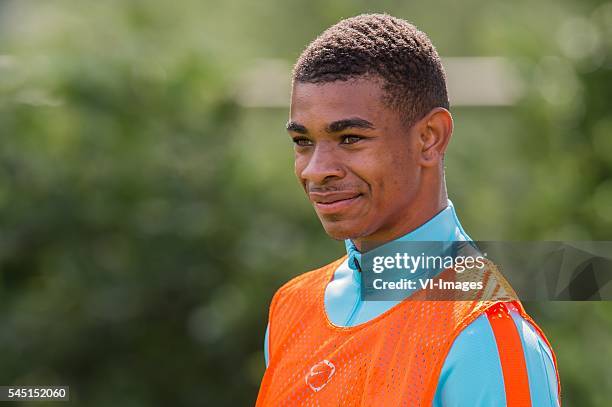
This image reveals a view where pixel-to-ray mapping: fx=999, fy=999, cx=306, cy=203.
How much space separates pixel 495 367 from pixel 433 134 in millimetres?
545

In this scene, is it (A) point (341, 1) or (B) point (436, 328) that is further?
(A) point (341, 1)

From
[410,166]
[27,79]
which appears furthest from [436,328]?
[27,79]

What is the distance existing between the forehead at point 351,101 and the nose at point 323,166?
7 cm

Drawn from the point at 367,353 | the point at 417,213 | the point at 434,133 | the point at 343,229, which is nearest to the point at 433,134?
the point at 434,133

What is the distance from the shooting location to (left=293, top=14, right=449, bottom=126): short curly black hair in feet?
6.84

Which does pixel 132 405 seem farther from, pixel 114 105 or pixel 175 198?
pixel 114 105

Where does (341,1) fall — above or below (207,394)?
above

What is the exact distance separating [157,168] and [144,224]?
0.32 meters

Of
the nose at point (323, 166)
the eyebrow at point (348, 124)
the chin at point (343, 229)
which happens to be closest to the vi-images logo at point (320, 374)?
the chin at point (343, 229)

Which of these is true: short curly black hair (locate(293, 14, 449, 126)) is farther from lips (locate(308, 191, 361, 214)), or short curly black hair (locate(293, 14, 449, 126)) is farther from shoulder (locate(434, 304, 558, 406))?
shoulder (locate(434, 304, 558, 406))

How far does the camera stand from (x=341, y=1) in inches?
246

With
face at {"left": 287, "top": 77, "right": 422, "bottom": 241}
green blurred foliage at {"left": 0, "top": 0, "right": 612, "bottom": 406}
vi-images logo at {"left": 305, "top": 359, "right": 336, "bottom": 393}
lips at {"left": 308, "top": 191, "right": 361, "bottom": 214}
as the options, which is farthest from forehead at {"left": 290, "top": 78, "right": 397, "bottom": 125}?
green blurred foliage at {"left": 0, "top": 0, "right": 612, "bottom": 406}

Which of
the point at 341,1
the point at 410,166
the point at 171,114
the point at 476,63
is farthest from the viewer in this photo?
the point at 476,63

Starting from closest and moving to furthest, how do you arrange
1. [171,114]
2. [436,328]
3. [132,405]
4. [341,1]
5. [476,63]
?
[436,328]
[132,405]
[171,114]
[341,1]
[476,63]
